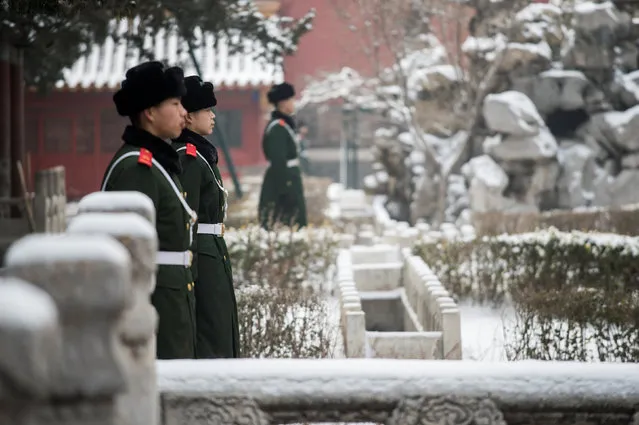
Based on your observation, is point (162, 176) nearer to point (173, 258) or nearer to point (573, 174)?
point (173, 258)

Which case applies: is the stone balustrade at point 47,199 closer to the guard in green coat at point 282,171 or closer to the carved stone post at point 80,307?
the guard in green coat at point 282,171

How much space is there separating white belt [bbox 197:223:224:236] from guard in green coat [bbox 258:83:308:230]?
434 centimetres

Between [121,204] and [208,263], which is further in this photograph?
[208,263]

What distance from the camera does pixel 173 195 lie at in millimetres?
4348

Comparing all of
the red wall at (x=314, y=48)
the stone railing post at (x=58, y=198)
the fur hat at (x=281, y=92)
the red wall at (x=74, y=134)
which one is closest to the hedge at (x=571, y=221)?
the fur hat at (x=281, y=92)

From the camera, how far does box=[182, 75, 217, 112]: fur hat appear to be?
5.14 metres

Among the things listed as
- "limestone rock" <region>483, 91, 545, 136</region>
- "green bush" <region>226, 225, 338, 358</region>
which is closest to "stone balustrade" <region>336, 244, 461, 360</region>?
"green bush" <region>226, 225, 338, 358</region>

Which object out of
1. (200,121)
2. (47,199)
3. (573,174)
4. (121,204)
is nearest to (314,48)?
(573,174)

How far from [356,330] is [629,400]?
10.1 ft

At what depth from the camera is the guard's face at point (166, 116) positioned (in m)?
4.21

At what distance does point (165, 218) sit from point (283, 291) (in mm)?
2791

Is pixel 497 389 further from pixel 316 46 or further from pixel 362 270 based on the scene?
pixel 316 46

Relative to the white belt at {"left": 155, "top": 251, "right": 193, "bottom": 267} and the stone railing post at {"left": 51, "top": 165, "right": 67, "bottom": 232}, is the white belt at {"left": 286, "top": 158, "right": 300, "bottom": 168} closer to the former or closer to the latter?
the stone railing post at {"left": 51, "top": 165, "right": 67, "bottom": 232}

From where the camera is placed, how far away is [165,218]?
4355 millimetres
